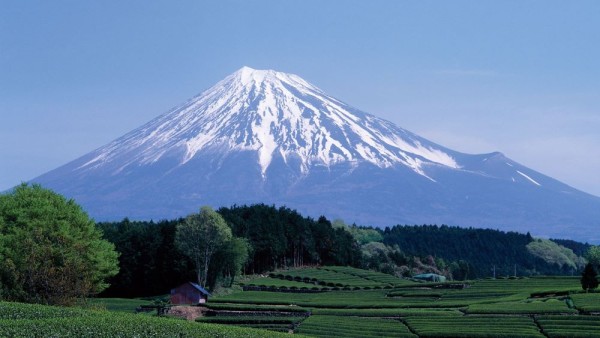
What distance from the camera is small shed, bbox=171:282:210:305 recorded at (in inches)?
3157

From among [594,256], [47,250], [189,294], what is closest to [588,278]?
[189,294]

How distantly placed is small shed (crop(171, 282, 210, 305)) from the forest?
14.3 m

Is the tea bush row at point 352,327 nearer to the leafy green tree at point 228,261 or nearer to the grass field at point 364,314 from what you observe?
the grass field at point 364,314

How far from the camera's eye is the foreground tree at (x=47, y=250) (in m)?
51.2

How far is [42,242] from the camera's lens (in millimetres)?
56219

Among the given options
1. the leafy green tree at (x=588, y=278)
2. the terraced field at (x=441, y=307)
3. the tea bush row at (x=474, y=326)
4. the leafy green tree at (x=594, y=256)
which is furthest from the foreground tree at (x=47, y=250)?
the leafy green tree at (x=594, y=256)

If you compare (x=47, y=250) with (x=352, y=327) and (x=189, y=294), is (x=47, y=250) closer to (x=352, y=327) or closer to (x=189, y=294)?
(x=352, y=327)

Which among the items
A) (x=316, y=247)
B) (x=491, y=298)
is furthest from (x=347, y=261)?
(x=491, y=298)

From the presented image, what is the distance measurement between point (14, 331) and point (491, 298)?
53.6 m

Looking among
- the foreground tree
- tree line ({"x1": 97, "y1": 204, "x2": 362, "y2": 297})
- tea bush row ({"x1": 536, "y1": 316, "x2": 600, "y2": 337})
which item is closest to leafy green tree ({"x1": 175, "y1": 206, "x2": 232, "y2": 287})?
tree line ({"x1": 97, "y1": 204, "x2": 362, "y2": 297})

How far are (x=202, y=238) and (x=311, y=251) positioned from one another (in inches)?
1425

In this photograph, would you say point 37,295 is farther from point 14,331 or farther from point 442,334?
point 442,334

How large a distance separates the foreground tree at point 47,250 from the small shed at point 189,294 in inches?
329

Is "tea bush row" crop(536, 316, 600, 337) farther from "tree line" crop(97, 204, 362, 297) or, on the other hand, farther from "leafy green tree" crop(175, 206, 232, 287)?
"tree line" crop(97, 204, 362, 297)
